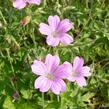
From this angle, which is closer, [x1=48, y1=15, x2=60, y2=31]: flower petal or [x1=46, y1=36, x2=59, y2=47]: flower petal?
[x1=46, y1=36, x2=59, y2=47]: flower petal

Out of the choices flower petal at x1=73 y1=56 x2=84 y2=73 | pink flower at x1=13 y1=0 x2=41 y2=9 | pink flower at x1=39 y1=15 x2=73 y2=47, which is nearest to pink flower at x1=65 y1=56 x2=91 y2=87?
flower petal at x1=73 y1=56 x2=84 y2=73

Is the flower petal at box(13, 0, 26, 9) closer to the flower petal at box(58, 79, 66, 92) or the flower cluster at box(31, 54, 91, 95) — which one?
the flower cluster at box(31, 54, 91, 95)

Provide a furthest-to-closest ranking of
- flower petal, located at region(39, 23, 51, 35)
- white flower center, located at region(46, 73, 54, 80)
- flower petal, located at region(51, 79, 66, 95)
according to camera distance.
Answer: flower petal, located at region(39, 23, 51, 35) < white flower center, located at region(46, 73, 54, 80) < flower petal, located at region(51, 79, 66, 95)

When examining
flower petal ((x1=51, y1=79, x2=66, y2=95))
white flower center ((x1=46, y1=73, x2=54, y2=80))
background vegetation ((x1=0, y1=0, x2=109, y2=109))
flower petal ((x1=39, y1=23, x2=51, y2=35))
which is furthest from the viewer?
background vegetation ((x1=0, y1=0, x2=109, y2=109))

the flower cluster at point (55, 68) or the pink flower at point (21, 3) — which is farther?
the pink flower at point (21, 3)

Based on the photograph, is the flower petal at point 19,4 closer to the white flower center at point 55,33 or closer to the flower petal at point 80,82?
the white flower center at point 55,33

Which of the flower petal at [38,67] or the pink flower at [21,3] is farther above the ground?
the pink flower at [21,3]

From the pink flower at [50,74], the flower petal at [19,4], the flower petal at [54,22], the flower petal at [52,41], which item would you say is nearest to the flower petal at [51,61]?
the pink flower at [50,74]

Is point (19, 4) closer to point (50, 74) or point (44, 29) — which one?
point (44, 29)
